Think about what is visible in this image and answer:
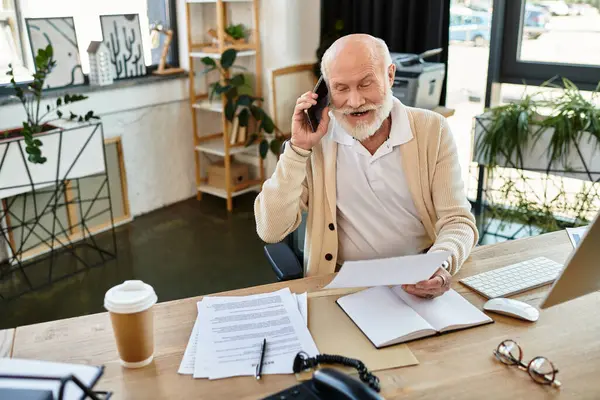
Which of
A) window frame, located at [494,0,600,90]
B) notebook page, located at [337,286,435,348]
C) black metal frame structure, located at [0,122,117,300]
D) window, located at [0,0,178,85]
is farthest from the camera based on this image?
window frame, located at [494,0,600,90]

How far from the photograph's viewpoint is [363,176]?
1.81m

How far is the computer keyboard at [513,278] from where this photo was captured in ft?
4.77

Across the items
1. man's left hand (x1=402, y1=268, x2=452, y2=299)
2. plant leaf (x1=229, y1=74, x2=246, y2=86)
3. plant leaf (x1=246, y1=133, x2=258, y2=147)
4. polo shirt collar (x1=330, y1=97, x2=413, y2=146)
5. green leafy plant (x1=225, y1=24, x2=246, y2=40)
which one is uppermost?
green leafy plant (x1=225, y1=24, x2=246, y2=40)

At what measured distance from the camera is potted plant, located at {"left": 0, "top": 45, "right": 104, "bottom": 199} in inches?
115

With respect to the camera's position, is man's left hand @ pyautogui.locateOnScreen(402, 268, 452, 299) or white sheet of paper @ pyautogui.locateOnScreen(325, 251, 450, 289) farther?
man's left hand @ pyautogui.locateOnScreen(402, 268, 452, 299)

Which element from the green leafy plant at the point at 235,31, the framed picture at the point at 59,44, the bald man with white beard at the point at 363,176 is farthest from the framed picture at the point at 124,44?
the bald man with white beard at the point at 363,176

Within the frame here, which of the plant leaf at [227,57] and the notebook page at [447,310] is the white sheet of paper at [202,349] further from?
the plant leaf at [227,57]

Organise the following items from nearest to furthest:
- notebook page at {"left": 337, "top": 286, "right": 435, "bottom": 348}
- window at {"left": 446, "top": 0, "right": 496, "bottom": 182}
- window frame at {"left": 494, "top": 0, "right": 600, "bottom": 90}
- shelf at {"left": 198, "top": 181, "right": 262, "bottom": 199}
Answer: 1. notebook page at {"left": 337, "top": 286, "right": 435, "bottom": 348}
2. window frame at {"left": 494, "top": 0, "right": 600, "bottom": 90}
3. window at {"left": 446, "top": 0, "right": 496, "bottom": 182}
4. shelf at {"left": 198, "top": 181, "right": 262, "bottom": 199}

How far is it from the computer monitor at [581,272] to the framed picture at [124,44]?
3.36 metres

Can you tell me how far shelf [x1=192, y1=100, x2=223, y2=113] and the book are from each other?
2.86m

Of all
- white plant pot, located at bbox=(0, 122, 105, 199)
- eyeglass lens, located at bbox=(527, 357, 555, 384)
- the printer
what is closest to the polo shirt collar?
eyeglass lens, located at bbox=(527, 357, 555, 384)

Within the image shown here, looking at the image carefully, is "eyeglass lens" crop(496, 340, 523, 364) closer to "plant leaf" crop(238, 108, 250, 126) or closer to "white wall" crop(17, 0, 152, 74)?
"plant leaf" crop(238, 108, 250, 126)

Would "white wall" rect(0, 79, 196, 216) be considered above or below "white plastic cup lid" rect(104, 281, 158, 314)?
below

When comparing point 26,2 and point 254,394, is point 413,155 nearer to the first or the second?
point 254,394
